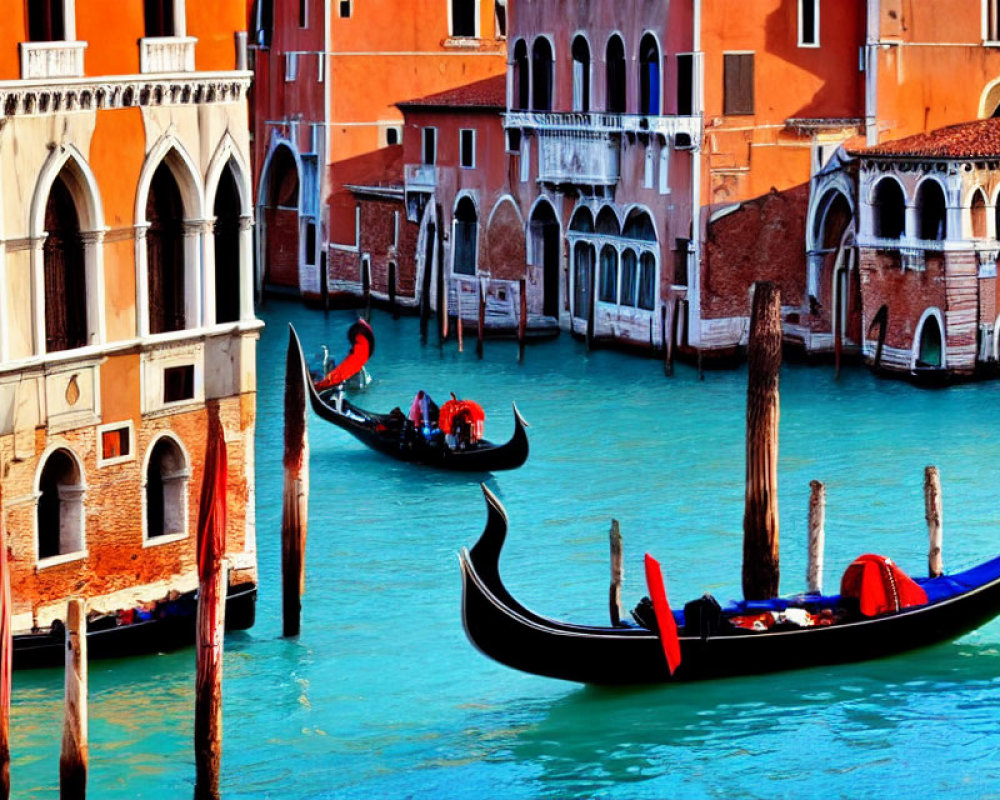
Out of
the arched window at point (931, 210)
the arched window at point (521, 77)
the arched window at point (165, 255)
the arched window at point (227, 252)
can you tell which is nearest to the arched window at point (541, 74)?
the arched window at point (521, 77)

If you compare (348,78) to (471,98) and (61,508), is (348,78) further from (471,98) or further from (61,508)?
(61,508)

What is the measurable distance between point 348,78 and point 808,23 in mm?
7738

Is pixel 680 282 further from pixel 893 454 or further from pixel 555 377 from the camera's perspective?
pixel 893 454

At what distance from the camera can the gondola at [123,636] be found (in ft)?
43.8

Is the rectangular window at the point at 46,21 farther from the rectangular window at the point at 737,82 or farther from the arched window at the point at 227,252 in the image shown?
the rectangular window at the point at 737,82

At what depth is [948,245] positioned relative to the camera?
24.3 meters

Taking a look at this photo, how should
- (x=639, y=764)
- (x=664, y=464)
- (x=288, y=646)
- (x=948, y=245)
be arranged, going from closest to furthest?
(x=639, y=764)
(x=288, y=646)
(x=664, y=464)
(x=948, y=245)

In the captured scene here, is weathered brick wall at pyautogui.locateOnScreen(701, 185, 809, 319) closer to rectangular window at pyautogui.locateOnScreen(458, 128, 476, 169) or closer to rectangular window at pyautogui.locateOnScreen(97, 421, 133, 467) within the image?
rectangular window at pyautogui.locateOnScreen(458, 128, 476, 169)

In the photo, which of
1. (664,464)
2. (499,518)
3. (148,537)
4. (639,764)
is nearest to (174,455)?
(148,537)

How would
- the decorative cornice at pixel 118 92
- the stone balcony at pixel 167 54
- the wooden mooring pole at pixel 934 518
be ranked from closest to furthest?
1. the decorative cornice at pixel 118 92
2. the stone balcony at pixel 167 54
3. the wooden mooring pole at pixel 934 518

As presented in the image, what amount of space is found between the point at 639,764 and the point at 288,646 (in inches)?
100

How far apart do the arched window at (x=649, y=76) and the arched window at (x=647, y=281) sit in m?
1.36

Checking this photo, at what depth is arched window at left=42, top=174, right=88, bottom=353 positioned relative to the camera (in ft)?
44.0

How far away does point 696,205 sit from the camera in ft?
86.0
